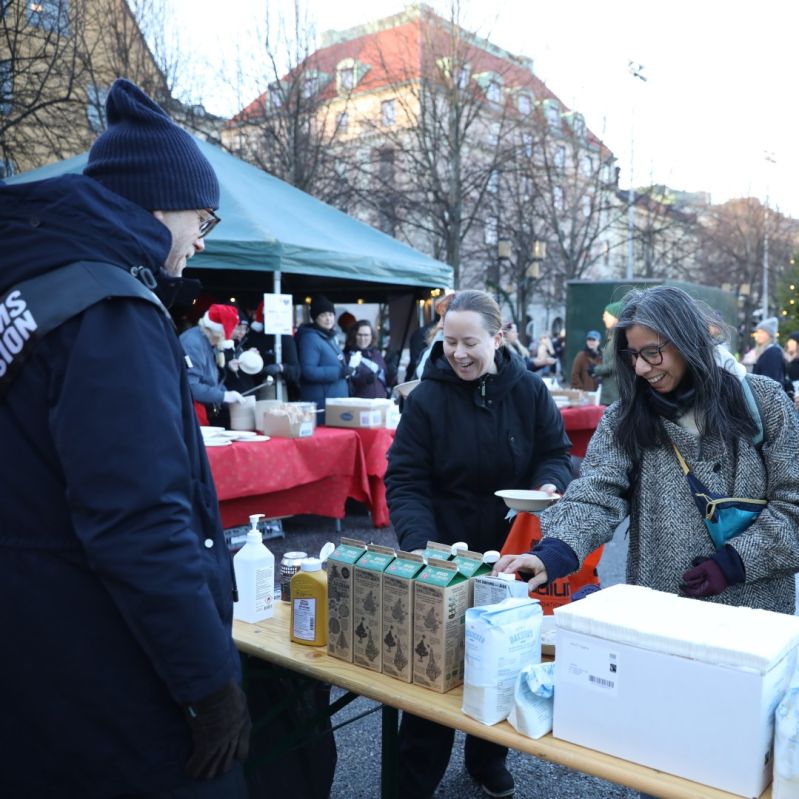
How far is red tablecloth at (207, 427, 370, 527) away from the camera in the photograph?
17.2ft

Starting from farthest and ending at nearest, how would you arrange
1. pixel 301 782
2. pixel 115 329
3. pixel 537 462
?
pixel 537 462 < pixel 301 782 < pixel 115 329

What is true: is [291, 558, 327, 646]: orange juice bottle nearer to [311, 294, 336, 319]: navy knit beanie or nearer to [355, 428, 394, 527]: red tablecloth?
[355, 428, 394, 527]: red tablecloth

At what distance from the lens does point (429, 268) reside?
9391mm

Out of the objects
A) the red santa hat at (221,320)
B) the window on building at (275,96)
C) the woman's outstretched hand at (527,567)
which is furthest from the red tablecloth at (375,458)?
the window on building at (275,96)

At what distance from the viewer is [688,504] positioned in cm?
214

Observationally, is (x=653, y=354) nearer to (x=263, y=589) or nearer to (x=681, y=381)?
(x=681, y=381)

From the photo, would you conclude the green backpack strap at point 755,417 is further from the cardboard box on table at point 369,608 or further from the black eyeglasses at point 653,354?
the cardboard box on table at point 369,608

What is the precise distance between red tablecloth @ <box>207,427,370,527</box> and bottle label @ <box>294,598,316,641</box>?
9.68 feet

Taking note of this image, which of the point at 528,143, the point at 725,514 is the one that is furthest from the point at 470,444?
the point at 528,143

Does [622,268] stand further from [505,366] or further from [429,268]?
[505,366]

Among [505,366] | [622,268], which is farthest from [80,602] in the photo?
[622,268]

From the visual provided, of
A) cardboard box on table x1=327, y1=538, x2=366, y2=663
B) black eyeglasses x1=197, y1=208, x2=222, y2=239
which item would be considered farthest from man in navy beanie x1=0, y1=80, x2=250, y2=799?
cardboard box on table x1=327, y1=538, x2=366, y2=663

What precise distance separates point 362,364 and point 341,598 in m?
6.14

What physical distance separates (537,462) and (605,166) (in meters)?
21.1
